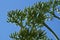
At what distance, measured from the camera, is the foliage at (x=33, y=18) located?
26.7 ft

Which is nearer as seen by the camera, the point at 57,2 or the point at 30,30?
the point at 30,30

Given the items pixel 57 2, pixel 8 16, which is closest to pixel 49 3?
pixel 57 2

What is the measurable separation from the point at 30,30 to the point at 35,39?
329 mm

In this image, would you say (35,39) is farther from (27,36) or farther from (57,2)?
(57,2)

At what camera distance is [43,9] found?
9328 mm

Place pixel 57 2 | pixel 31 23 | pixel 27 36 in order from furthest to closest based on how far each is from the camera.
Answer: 1. pixel 57 2
2. pixel 31 23
3. pixel 27 36

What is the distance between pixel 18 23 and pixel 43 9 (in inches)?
39.4

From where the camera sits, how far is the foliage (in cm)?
812

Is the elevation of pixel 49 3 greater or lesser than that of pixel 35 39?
greater

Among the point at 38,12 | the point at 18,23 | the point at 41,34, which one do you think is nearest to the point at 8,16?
the point at 18,23

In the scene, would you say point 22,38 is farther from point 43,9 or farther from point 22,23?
point 43,9

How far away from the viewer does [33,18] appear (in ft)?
28.9

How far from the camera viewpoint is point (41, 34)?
8.23 m

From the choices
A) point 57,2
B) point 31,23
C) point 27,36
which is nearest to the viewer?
point 27,36
